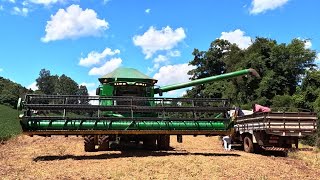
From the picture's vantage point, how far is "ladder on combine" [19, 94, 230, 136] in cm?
1349

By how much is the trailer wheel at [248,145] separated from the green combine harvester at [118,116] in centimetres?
335

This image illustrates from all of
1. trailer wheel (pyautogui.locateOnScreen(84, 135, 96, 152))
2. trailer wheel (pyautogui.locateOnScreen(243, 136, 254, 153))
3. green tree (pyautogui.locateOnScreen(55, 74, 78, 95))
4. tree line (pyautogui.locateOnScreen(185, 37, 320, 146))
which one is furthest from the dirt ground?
green tree (pyautogui.locateOnScreen(55, 74, 78, 95))

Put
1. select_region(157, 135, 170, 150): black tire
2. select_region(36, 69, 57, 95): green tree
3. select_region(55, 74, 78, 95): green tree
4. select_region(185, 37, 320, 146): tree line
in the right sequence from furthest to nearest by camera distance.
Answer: select_region(36, 69, 57, 95): green tree
select_region(55, 74, 78, 95): green tree
select_region(185, 37, 320, 146): tree line
select_region(157, 135, 170, 150): black tire

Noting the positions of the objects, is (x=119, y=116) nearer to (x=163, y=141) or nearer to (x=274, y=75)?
(x=163, y=141)

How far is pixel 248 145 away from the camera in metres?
17.9

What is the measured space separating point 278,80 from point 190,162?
1516 inches

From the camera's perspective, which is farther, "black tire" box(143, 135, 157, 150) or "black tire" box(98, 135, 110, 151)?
"black tire" box(143, 135, 157, 150)

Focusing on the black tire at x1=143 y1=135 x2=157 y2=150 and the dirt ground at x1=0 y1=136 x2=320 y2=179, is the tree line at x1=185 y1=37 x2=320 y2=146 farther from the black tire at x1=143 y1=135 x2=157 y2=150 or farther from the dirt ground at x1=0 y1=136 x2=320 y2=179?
the dirt ground at x1=0 y1=136 x2=320 y2=179

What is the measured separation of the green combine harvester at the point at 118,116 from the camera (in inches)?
531

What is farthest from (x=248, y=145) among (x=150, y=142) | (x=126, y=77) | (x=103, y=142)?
(x=103, y=142)

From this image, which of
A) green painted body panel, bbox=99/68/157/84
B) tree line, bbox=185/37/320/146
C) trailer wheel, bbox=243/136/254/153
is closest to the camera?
green painted body panel, bbox=99/68/157/84

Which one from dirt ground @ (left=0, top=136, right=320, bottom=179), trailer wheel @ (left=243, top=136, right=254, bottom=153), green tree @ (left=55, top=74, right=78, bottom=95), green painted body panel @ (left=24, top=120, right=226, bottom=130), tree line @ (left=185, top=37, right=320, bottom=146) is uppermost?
green tree @ (left=55, top=74, right=78, bottom=95)

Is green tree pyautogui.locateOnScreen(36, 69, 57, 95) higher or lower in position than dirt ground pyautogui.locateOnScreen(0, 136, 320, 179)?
higher

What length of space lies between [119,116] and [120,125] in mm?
925
